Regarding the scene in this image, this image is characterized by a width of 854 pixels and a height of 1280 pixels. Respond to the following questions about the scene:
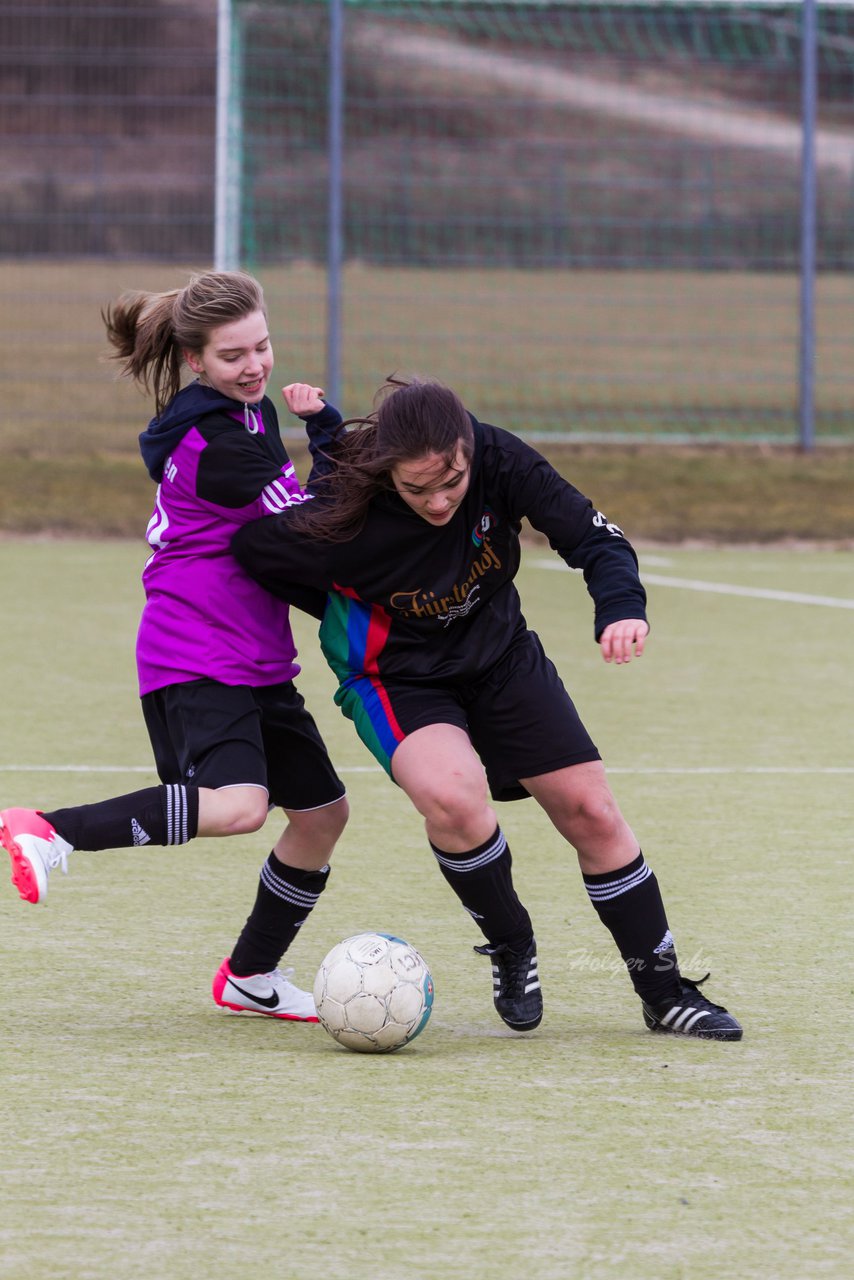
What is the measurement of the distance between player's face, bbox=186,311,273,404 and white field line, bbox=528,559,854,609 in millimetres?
6201

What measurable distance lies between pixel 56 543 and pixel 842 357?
5293 mm

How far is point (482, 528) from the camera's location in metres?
3.88

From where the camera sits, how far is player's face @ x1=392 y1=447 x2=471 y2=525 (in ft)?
12.1

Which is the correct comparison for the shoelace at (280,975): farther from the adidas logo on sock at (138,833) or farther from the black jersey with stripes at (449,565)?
the black jersey with stripes at (449,565)

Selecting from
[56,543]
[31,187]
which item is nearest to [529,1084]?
[56,543]

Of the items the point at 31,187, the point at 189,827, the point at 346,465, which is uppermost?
the point at 31,187

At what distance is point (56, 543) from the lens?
12.4 meters

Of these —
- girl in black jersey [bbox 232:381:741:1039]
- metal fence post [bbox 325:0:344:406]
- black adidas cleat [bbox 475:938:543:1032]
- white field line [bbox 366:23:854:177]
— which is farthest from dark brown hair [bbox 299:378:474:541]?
white field line [bbox 366:23:854:177]

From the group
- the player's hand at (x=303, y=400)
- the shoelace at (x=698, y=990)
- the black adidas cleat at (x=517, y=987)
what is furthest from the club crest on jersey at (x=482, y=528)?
the shoelace at (x=698, y=990)

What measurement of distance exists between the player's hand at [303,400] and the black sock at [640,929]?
1.00m

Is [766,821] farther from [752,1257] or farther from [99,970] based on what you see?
[752,1257]

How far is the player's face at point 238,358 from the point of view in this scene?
3912 millimetres

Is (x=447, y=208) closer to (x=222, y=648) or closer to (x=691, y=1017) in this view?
(x=222, y=648)

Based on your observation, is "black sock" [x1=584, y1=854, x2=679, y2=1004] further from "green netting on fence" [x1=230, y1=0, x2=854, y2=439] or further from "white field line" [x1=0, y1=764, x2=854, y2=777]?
"green netting on fence" [x1=230, y1=0, x2=854, y2=439]
